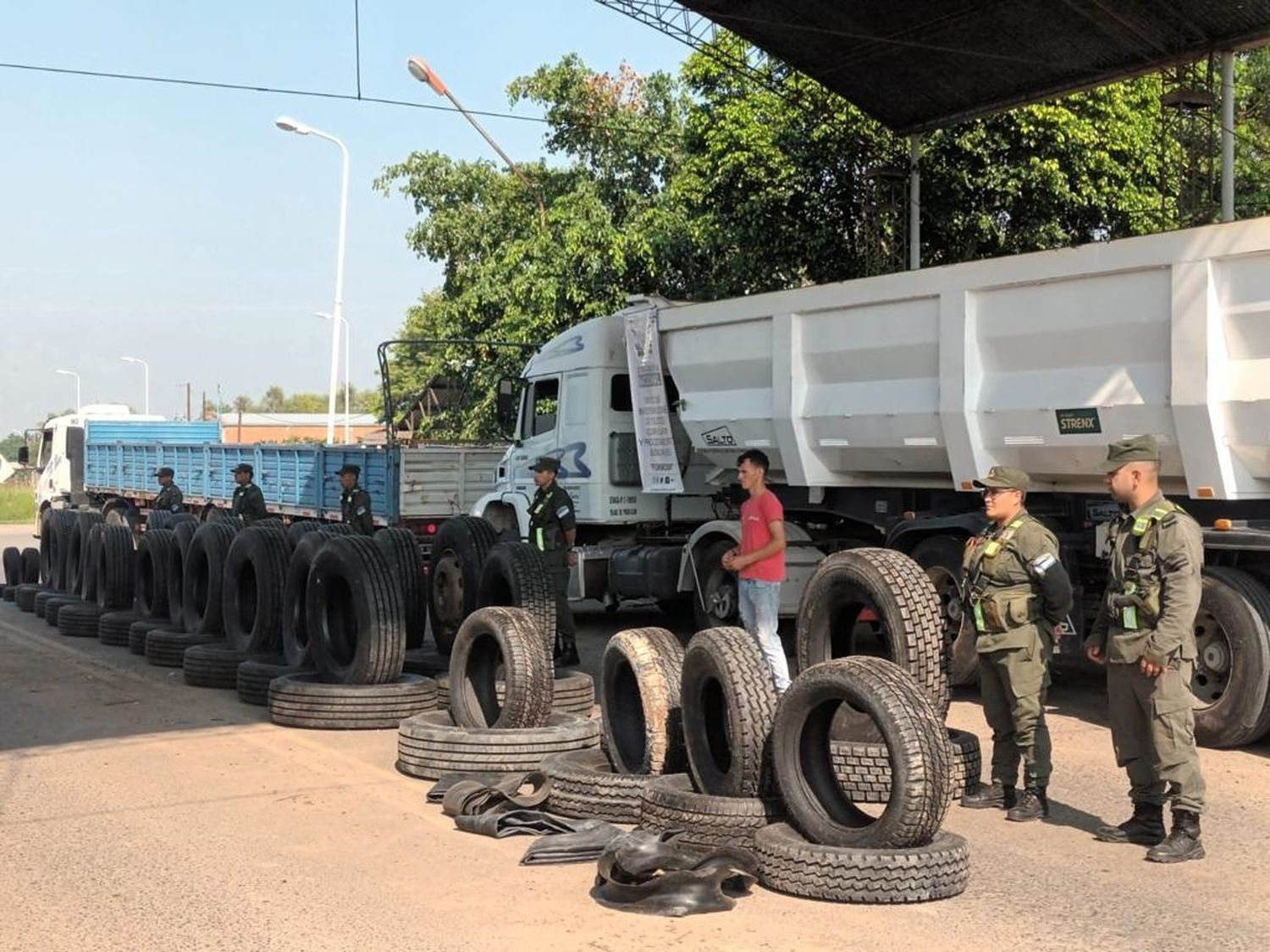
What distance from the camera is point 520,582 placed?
1060cm

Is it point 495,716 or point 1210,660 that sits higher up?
point 1210,660

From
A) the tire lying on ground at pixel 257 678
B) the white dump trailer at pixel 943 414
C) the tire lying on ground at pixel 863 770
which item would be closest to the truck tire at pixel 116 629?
the tire lying on ground at pixel 257 678

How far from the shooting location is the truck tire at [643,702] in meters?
7.09

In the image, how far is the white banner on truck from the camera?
1372 cm

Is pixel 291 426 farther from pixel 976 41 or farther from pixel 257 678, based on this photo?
pixel 257 678

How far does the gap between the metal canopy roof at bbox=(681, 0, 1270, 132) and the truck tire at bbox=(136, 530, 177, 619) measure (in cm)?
815

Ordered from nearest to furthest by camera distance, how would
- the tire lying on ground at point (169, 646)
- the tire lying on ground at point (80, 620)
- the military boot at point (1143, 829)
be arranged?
the military boot at point (1143, 829), the tire lying on ground at point (169, 646), the tire lying on ground at point (80, 620)

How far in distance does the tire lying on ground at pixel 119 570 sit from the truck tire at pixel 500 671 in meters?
7.33

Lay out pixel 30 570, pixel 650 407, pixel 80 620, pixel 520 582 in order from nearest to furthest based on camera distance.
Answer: pixel 520 582, pixel 650 407, pixel 80 620, pixel 30 570

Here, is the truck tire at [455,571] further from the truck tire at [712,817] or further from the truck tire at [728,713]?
the truck tire at [712,817]

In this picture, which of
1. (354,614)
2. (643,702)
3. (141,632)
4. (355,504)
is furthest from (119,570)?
(643,702)

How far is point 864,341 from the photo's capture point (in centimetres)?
1104

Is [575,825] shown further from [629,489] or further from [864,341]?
[629,489]

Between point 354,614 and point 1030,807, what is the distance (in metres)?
5.10
